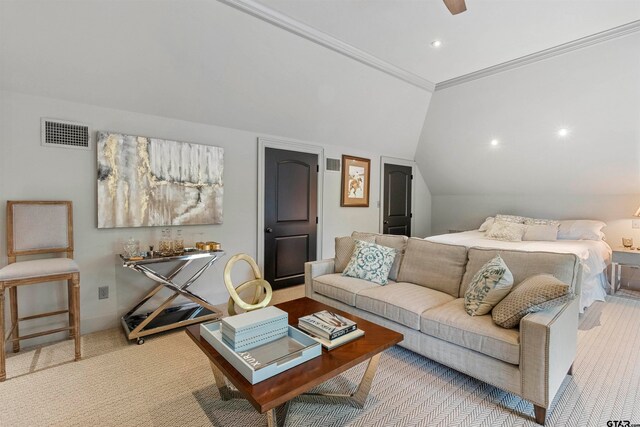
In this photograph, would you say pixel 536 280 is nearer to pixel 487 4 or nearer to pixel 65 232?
pixel 487 4

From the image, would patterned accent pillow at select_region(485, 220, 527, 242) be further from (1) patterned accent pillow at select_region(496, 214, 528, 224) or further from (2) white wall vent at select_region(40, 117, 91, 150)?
(2) white wall vent at select_region(40, 117, 91, 150)

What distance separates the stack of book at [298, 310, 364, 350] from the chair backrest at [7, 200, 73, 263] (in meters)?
2.22

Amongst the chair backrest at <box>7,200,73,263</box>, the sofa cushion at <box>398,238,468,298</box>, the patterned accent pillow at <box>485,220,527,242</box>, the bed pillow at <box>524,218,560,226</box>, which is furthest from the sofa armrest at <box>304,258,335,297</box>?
the bed pillow at <box>524,218,560,226</box>

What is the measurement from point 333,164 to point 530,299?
332 centimetres

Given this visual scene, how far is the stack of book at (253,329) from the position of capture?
62.3 inches

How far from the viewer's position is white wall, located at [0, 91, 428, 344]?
2521 millimetres

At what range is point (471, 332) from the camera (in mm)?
1962

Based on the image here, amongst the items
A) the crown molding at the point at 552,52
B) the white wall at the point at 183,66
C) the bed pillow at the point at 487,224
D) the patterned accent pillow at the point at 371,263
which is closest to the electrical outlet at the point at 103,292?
the white wall at the point at 183,66

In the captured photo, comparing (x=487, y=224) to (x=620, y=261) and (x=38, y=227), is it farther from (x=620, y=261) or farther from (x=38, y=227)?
(x=38, y=227)

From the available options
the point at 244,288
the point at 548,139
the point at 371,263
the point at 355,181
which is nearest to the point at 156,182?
the point at 244,288

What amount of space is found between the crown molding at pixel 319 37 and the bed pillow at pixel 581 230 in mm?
2961

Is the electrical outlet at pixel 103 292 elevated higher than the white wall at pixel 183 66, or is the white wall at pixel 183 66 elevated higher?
the white wall at pixel 183 66

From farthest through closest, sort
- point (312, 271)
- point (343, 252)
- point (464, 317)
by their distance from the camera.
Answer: point (343, 252), point (312, 271), point (464, 317)

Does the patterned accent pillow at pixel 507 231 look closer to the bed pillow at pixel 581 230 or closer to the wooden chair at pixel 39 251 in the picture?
the bed pillow at pixel 581 230
